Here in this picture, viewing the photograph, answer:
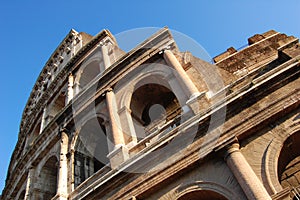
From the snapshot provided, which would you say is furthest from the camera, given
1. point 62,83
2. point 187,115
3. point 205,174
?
point 62,83

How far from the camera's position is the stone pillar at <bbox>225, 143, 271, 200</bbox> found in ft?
20.3

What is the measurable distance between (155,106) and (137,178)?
4.88m

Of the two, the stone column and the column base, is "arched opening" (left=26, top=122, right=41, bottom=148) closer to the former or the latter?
the stone column

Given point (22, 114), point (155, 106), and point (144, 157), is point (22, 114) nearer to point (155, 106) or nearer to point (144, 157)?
point (155, 106)

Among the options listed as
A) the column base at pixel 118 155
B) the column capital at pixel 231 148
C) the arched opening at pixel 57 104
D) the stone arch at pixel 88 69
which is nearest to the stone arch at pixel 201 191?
the column capital at pixel 231 148

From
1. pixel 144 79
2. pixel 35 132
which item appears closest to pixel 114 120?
pixel 144 79

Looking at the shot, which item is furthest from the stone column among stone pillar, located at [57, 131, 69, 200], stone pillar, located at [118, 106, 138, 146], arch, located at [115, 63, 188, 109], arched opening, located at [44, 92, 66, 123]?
arched opening, located at [44, 92, 66, 123]

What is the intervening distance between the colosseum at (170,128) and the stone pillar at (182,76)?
3 cm

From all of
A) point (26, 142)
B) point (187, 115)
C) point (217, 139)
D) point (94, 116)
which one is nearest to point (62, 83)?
point (26, 142)

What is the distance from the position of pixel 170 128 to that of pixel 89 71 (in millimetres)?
8696

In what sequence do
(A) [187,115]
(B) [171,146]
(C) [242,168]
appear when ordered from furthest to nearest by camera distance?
(A) [187,115]
(B) [171,146]
(C) [242,168]

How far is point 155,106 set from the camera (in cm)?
1281

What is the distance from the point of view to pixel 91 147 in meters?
12.7

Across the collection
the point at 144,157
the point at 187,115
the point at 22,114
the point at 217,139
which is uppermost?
the point at 22,114
